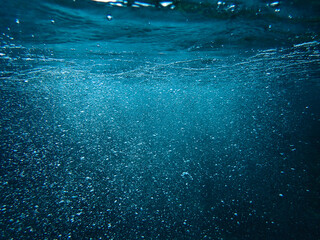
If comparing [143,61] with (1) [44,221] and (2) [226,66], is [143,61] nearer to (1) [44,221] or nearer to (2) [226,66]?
(2) [226,66]

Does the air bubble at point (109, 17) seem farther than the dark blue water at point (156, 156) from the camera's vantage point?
Yes

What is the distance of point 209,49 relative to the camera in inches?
360

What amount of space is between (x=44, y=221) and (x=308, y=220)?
8.02 metres

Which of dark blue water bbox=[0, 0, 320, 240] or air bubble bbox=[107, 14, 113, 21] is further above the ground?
air bubble bbox=[107, 14, 113, 21]

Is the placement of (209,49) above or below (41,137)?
above

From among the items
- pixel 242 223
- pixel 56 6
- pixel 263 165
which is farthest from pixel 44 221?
pixel 263 165

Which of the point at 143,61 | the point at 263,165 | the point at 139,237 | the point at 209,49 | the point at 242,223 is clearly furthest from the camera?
the point at 143,61

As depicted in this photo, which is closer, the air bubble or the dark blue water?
the dark blue water

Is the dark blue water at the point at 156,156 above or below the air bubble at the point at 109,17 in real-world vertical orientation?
below

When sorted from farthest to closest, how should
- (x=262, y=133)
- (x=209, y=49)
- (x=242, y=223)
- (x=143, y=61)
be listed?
1. (x=262, y=133)
2. (x=143, y=61)
3. (x=209, y=49)
4. (x=242, y=223)

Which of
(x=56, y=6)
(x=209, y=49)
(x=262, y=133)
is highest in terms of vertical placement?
(x=56, y=6)

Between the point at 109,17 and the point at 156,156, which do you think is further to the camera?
the point at 156,156

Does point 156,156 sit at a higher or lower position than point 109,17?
lower

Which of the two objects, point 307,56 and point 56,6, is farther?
point 307,56
